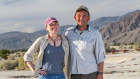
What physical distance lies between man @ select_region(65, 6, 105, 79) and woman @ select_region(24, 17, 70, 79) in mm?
168

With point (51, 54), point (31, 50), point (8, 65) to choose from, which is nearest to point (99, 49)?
point (51, 54)

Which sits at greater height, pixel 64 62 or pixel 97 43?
pixel 97 43

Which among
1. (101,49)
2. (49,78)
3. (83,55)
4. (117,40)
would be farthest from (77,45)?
(117,40)

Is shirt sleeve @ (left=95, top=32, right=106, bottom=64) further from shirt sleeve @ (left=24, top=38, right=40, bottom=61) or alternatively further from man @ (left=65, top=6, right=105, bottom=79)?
shirt sleeve @ (left=24, top=38, right=40, bottom=61)

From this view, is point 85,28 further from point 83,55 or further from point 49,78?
point 49,78

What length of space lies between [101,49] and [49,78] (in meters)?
1.09

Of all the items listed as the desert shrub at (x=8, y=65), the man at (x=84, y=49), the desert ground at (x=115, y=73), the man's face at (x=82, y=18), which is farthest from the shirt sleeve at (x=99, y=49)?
the desert shrub at (x=8, y=65)

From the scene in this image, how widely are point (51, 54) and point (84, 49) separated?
1.94 ft

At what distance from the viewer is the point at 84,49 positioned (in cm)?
427

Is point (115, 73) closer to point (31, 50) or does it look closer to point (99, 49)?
point (99, 49)

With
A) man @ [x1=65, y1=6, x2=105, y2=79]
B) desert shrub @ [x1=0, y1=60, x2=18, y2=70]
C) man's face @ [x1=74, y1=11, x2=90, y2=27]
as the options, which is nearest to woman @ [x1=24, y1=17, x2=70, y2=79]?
man @ [x1=65, y1=6, x2=105, y2=79]

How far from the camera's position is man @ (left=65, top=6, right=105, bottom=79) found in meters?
4.30

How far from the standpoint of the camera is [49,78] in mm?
4242

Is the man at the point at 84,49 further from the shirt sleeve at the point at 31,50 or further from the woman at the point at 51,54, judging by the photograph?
the shirt sleeve at the point at 31,50
